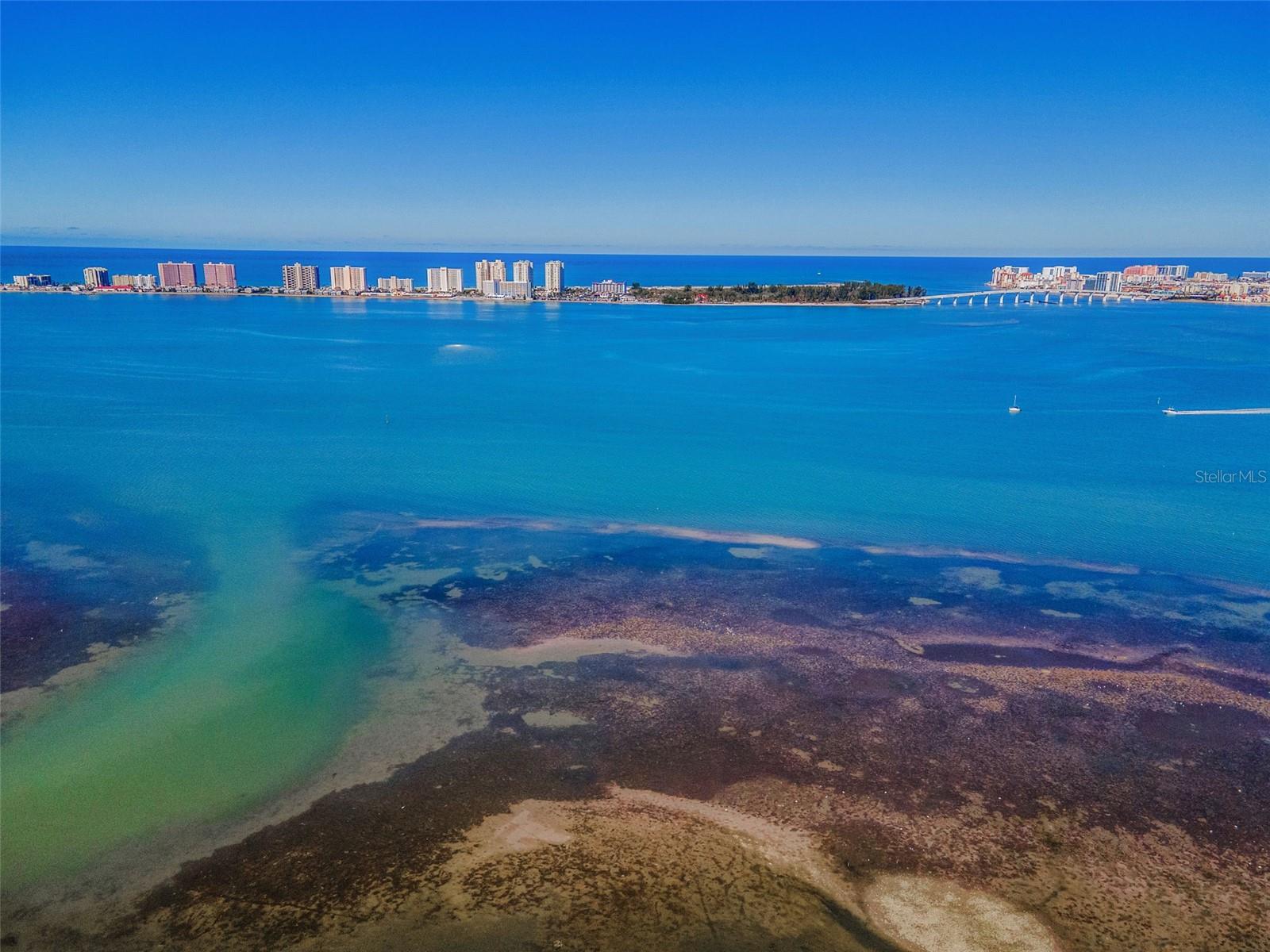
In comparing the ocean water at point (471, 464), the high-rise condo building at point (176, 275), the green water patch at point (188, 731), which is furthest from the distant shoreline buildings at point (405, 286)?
the green water patch at point (188, 731)

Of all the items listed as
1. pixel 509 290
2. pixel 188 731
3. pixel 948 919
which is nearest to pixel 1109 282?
pixel 509 290

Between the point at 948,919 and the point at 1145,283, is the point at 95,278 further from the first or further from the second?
the point at 1145,283

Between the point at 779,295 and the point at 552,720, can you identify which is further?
the point at 779,295

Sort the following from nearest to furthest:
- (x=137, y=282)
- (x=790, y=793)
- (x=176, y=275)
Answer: (x=790, y=793)
(x=137, y=282)
(x=176, y=275)

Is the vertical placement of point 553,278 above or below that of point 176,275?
above

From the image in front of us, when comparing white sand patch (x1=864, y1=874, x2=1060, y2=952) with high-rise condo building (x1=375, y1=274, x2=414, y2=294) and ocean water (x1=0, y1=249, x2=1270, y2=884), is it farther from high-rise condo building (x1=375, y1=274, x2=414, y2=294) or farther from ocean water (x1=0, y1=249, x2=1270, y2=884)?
high-rise condo building (x1=375, y1=274, x2=414, y2=294)

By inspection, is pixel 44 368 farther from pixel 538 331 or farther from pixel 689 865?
pixel 689 865

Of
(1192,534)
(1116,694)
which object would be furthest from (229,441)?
(1192,534)

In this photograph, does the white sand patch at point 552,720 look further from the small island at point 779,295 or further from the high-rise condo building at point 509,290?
the high-rise condo building at point 509,290
